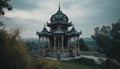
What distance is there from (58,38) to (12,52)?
92.3 ft

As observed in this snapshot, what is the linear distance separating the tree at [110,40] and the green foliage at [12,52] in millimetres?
24767

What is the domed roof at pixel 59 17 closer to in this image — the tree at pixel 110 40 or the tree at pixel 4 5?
the tree at pixel 110 40

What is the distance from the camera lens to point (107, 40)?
155 feet

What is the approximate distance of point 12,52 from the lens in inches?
809

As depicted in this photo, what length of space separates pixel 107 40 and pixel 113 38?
2.41 m

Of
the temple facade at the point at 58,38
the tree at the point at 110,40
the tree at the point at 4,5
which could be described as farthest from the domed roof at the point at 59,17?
the tree at the point at 4,5

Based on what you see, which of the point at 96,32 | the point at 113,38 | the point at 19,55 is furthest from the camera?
the point at 96,32

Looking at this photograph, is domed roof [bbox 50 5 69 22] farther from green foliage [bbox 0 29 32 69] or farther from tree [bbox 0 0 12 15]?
green foliage [bbox 0 29 32 69]

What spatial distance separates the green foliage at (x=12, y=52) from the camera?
2045 cm

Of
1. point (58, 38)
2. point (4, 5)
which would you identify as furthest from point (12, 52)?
point (58, 38)

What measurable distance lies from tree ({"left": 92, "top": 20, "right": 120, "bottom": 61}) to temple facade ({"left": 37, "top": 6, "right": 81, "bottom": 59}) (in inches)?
203

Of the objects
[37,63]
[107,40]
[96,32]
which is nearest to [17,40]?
[37,63]

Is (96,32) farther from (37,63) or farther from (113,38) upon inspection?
(37,63)

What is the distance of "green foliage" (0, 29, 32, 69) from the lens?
20.5 m
